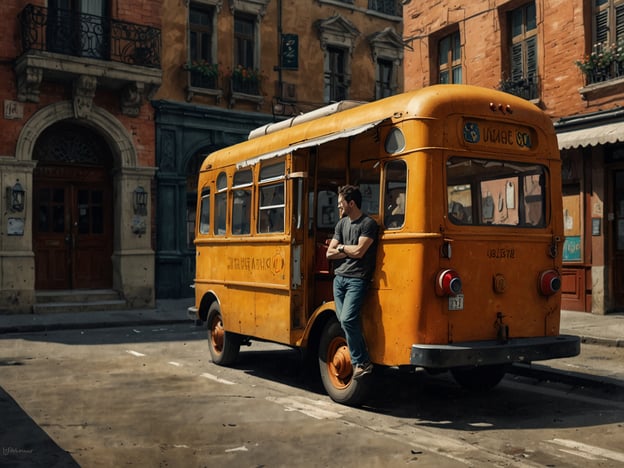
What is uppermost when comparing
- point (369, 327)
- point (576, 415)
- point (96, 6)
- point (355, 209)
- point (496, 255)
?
point (96, 6)

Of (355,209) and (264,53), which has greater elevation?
(264,53)

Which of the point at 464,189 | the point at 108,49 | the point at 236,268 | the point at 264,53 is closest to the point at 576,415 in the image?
the point at 464,189

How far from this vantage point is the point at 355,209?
23.6 ft

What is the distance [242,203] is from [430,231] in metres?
3.48

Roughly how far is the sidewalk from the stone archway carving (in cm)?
368

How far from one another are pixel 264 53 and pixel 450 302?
54.2ft

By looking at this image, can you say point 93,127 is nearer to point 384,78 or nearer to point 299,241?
point 384,78

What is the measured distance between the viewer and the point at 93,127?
61.4 feet

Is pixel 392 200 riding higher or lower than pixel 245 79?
lower

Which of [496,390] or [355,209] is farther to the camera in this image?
[496,390]

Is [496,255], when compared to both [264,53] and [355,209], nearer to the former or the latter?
[355,209]

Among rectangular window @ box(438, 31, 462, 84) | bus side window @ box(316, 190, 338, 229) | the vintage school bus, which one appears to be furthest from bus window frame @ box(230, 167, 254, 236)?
rectangular window @ box(438, 31, 462, 84)

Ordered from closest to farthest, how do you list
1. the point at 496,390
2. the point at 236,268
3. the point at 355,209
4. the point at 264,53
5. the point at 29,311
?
the point at 355,209 → the point at 496,390 → the point at 236,268 → the point at 29,311 → the point at 264,53

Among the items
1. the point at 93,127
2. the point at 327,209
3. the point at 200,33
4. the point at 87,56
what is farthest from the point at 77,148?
the point at 327,209
